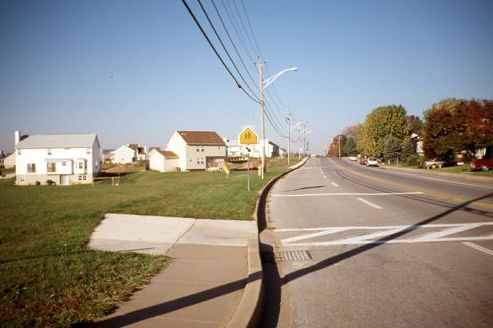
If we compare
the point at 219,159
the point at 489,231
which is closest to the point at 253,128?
the point at 489,231

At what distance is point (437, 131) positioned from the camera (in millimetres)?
43250

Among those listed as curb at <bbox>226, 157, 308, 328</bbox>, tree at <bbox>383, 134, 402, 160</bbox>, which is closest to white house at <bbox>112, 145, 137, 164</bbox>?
tree at <bbox>383, 134, 402, 160</bbox>

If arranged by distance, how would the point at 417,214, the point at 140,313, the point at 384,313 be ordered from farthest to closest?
the point at 417,214, the point at 384,313, the point at 140,313

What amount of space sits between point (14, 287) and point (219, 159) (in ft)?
254

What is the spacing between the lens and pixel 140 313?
12.6ft

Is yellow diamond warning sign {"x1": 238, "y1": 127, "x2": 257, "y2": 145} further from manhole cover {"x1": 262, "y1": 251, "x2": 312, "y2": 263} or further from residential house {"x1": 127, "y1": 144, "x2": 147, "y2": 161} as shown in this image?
residential house {"x1": 127, "y1": 144, "x2": 147, "y2": 161}

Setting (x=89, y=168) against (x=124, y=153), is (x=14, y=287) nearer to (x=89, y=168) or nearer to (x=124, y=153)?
(x=89, y=168)

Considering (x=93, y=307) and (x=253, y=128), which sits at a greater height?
(x=253, y=128)

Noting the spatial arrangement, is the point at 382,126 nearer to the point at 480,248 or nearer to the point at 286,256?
the point at 480,248

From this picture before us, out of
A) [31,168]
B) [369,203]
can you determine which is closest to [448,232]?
[369,203]

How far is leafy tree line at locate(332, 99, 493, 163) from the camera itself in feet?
110

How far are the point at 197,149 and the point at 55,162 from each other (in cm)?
2810

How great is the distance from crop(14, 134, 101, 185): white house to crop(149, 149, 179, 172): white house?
15726mm

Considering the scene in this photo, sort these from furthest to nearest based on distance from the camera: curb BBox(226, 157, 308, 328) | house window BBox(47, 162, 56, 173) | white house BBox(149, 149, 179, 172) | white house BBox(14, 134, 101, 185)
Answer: white house BBox(149, 149, 179, 172), house window BBox(47, 162, 56, 173), white house BBox(14, 134, 101, 185), curb BBox(226, 157, 308, 328)
